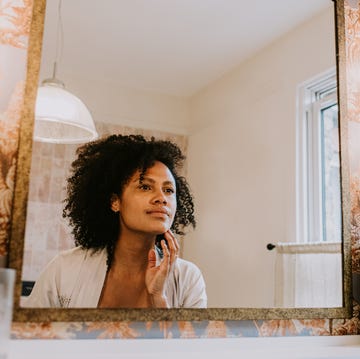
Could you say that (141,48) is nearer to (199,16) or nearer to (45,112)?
(199,16)

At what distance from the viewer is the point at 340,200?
1625 millimetres

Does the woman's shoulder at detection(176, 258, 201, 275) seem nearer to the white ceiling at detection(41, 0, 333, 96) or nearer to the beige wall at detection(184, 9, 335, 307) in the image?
the beige wall at detection(184, 9, 335, 307)

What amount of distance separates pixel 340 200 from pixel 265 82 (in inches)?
17.2

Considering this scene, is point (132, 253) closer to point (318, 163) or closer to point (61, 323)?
point (61, 323)

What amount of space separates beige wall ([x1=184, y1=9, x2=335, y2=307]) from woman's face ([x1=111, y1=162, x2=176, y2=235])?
0.08 metres

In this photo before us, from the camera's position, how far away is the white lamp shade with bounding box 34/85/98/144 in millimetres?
1250

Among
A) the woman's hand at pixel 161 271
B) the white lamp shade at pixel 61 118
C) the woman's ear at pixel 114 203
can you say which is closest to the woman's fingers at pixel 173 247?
the woman's hand at pixel 161 271

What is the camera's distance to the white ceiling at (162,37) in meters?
1.35

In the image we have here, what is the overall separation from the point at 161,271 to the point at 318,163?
64 centimetres

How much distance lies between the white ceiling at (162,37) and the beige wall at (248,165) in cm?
5

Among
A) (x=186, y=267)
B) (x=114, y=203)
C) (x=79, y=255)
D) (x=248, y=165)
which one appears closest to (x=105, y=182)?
(x=114, y=203)

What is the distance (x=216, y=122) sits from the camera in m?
1.49

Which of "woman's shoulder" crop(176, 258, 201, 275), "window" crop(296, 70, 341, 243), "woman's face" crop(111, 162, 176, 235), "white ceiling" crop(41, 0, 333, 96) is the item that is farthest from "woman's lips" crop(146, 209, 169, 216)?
"window" crop(296, 70, 341, 243)

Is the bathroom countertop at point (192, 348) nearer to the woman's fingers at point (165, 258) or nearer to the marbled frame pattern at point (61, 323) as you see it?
the marbled frame pattern at point (61, 323)
